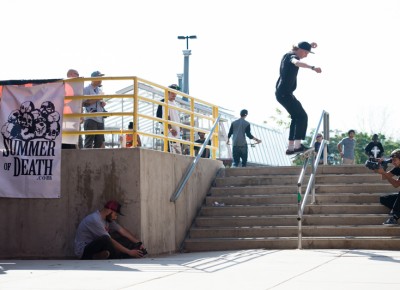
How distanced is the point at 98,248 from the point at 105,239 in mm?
214

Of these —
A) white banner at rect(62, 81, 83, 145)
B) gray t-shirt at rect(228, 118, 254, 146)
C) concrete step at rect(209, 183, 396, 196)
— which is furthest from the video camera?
gray t-shirt at rect(228, 118, 254, 146)

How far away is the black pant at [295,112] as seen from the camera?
595 inches

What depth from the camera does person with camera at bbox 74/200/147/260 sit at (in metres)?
13.3

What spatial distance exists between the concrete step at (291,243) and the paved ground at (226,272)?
1.89 ft

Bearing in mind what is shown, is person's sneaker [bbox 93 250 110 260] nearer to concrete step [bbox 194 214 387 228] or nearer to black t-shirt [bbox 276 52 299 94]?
concrete step [bbox 194 214 387 228]

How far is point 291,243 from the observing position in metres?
14.8

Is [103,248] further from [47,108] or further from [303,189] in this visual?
[303,189]

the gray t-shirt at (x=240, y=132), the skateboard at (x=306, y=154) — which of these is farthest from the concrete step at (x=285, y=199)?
the gray t-shirt at (x=240, y=132)

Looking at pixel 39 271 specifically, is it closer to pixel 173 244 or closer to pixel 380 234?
pixel 173 244

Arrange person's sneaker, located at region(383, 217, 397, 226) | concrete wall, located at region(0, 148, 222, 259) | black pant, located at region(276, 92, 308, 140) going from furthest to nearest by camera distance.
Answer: black pant, located at region(276, 92, 308, 140) < person's sneaker, located at region(383, 217, 397, 226) < concrete wall, located at region(0, 148, 222, 259)

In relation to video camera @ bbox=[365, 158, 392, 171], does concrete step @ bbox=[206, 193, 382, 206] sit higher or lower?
lower

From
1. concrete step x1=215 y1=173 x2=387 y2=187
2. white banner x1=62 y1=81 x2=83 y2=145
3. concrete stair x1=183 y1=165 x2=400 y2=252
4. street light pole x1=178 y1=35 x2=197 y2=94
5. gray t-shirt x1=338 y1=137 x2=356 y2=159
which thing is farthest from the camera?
street light pole x1=178 y1=35 x2=197 y2=94

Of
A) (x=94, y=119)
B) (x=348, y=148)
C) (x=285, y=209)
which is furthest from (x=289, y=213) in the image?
(x=348, y=148)

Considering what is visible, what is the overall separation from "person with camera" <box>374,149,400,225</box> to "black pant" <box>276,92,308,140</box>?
1.43 meters
